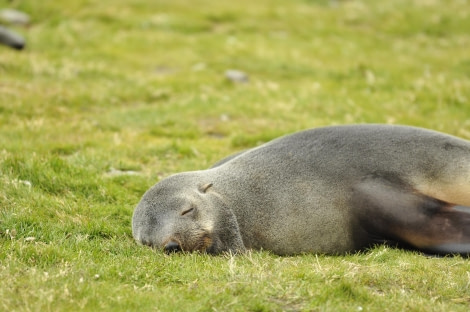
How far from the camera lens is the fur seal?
688cm

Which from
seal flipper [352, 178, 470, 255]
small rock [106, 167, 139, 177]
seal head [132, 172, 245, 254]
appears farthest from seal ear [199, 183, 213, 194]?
small rock [106, 167, 139, 177]

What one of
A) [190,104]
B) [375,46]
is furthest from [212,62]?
[375,46]

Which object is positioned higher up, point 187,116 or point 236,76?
point 236,76

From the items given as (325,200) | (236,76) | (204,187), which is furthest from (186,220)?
(236,76)

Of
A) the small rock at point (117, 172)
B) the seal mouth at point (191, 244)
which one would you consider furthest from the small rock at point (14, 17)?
the seal mouth at point (191, 244)

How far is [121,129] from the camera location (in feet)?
41.1

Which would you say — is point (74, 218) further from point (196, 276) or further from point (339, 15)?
point (339, 15)

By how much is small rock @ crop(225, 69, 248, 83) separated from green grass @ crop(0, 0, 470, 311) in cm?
25

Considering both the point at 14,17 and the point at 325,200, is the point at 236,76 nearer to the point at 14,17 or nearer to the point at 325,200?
the point at 325,200

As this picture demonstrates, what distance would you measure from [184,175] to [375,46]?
1547 centimetres

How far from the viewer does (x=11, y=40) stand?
1822cm

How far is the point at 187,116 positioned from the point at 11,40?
24.3ft

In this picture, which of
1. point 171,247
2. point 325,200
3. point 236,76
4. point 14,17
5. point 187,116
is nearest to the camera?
point 171,247

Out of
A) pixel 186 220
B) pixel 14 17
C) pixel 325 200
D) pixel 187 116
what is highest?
pixel 325 200
